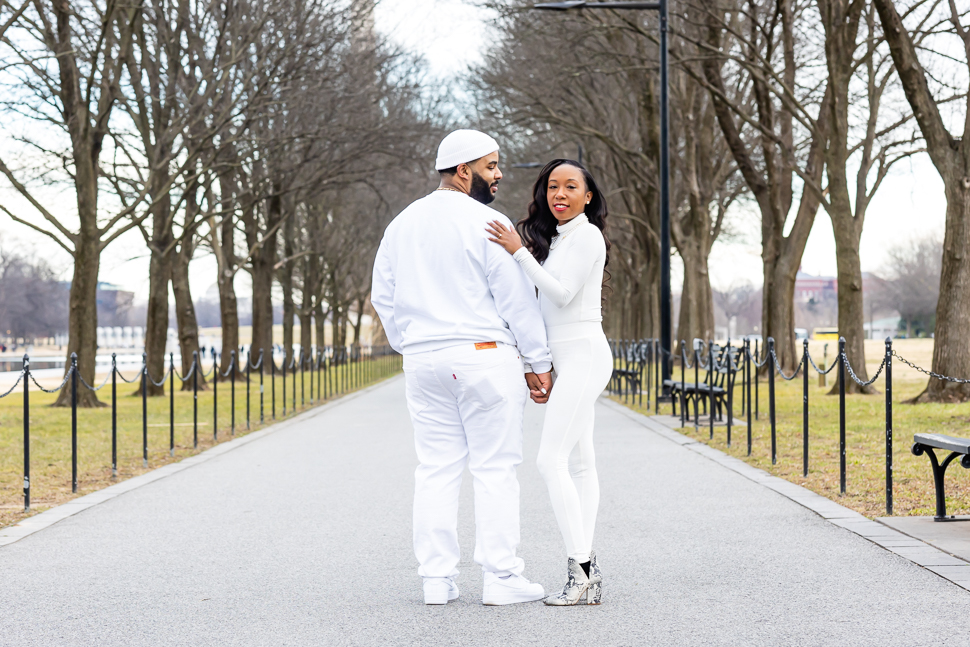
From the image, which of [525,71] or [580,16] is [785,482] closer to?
[580,16]

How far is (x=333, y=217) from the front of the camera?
43.5 m

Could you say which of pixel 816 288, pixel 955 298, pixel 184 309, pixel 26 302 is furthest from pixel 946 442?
pixel 816 288

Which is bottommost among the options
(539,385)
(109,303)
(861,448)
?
(861,448)

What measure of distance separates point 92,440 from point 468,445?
10.4 meters

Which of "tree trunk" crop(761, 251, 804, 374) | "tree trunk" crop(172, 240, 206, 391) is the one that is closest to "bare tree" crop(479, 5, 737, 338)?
"tree trunk" crop(761, 251, 804, 374)

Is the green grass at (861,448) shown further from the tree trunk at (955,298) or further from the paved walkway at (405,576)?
the paved walkway at (405,576)

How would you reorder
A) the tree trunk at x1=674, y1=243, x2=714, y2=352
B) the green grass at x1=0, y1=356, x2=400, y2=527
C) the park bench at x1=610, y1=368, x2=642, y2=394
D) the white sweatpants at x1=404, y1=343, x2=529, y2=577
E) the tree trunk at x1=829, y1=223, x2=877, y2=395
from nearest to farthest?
the white sweatpants at x1=404, y1=343, x2=529, y2=577 → the green grass at x1=0, y1=356, x2=400, y2=527 → the tree trunk at x1=829, y1=223, x2=877, y2=395 → the park bench at x1=610, y1=368, x2=642, y2=394 → the tree trunk at x1=674, y1=243, x2=714, y2=352

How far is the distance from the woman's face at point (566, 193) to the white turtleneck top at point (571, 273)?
44 mm

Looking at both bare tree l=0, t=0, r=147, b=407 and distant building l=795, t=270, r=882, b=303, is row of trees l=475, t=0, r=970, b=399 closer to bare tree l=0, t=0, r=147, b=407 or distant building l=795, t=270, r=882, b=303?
bare tree l=0, t=0, r=147, b=407

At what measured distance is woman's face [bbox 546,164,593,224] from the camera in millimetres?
5270

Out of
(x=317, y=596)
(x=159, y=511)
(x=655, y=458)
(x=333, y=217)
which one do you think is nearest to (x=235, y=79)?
(x=655, y=458)

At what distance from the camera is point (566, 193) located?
5266mm

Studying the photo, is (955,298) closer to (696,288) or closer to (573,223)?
(696,288)

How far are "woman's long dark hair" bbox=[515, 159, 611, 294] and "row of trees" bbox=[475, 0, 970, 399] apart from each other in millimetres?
11401
